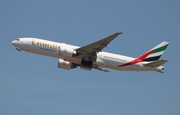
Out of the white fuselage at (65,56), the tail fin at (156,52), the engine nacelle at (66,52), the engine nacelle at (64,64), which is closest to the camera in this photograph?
the engine nacelle at (66,52)

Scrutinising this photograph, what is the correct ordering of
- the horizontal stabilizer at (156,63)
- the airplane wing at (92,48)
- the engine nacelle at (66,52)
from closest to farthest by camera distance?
1. the horizontal stabilizer at (156,63)
2. the airplane wing at (92,48)
3. the engine nacelle at (66,52)

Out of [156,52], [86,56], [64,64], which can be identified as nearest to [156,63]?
[156,52]

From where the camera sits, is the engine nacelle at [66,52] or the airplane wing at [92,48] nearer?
the airplane wing at [92,48]

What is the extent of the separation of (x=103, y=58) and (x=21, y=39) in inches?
471

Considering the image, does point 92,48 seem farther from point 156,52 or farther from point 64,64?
point 156,52

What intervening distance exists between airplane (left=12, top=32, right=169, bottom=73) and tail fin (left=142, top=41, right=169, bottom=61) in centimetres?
126

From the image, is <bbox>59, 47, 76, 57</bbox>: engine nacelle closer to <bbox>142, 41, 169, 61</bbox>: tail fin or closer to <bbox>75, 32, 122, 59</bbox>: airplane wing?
<bbox>75, 32, 122, 59</bbox>: airplane wing

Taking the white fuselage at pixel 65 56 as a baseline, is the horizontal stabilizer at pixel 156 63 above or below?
below

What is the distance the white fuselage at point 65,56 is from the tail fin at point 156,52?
2760mm

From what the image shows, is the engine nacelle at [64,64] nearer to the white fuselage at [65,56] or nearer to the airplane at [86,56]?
the airplane at [86,56]

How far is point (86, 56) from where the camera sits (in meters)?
54.1

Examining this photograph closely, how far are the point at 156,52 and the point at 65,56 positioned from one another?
14.6 metres

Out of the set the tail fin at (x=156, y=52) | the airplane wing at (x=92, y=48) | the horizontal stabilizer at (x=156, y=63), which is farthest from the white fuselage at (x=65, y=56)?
the tail fin at (x=156, y=52)

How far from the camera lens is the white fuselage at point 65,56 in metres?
53.4
